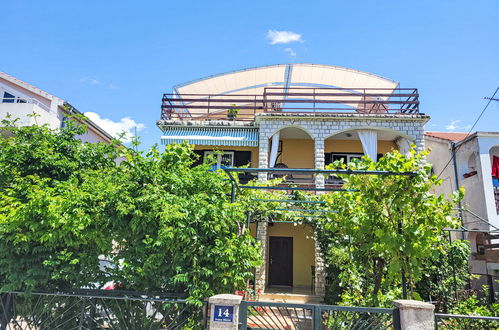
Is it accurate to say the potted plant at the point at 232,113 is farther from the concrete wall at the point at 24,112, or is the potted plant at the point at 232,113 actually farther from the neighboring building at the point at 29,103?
the concrete wall at the point at 24,112

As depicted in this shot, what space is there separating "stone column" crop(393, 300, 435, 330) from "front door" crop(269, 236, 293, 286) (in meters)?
12.2

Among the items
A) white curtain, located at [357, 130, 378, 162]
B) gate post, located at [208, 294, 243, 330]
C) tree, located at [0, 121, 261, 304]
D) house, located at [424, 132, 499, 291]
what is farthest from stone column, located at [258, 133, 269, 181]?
gate post, located at [208, 294, 243, 330]

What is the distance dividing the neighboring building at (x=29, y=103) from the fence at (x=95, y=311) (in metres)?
11.9

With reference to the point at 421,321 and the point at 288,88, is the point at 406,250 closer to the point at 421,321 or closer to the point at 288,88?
the point at 421,321

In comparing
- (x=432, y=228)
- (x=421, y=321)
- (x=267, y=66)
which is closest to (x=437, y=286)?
(x=432, y=228)

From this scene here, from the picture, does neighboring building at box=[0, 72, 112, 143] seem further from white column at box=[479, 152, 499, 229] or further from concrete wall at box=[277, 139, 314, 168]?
white column at box=[479, 152, 499, 229]

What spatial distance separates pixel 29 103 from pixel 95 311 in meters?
13.7

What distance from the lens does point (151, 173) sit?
20.0 ft

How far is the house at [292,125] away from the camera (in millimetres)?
15070

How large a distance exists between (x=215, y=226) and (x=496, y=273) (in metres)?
12.8

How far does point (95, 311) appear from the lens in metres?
5.80

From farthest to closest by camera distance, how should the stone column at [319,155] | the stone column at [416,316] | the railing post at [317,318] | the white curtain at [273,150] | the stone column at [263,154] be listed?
the white curtain at [273,150] → the stone column at [263,154] → the stone column at [319,155] → the railing post at [317,318] → the stone column at [416,316]

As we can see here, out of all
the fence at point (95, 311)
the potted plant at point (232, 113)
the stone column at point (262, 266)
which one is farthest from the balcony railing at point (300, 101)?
the fence at point (95, 311)

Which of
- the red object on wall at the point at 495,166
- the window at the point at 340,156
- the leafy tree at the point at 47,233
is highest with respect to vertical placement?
the window at the point at 340,156
